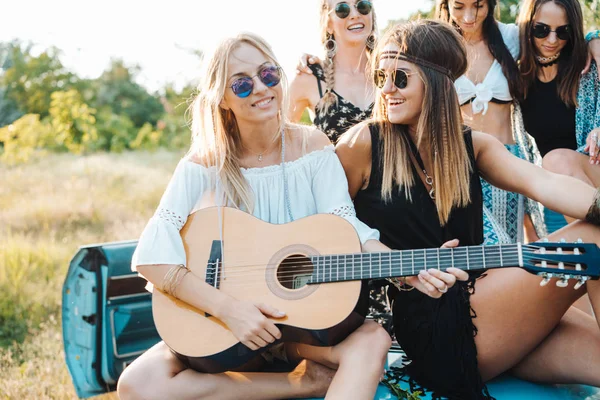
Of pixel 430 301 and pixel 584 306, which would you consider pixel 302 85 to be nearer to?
pixel 430 301

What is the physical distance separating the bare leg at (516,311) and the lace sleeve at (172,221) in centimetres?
128

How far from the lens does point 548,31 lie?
364cm

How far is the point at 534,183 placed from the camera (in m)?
2.63

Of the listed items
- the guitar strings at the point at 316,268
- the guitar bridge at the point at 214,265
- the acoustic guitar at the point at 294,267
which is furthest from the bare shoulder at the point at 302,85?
the guitar strings at the point at 316,268

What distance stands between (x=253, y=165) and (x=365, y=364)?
1101mm

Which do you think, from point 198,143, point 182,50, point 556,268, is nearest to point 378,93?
point 198,143

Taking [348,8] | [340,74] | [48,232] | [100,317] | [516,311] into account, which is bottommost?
[48,232]

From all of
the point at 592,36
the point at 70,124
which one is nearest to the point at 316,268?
the point at 592,36

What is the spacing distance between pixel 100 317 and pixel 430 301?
6.82 feet

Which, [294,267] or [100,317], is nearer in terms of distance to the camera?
[294,267]

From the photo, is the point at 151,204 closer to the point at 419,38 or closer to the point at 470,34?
the point at 470,34

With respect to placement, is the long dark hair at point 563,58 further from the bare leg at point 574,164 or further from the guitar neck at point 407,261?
the guitar neck at point 407,261

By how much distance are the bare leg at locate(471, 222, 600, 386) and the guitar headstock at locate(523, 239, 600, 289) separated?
24 centimetres

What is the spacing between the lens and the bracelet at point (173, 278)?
2.59m
